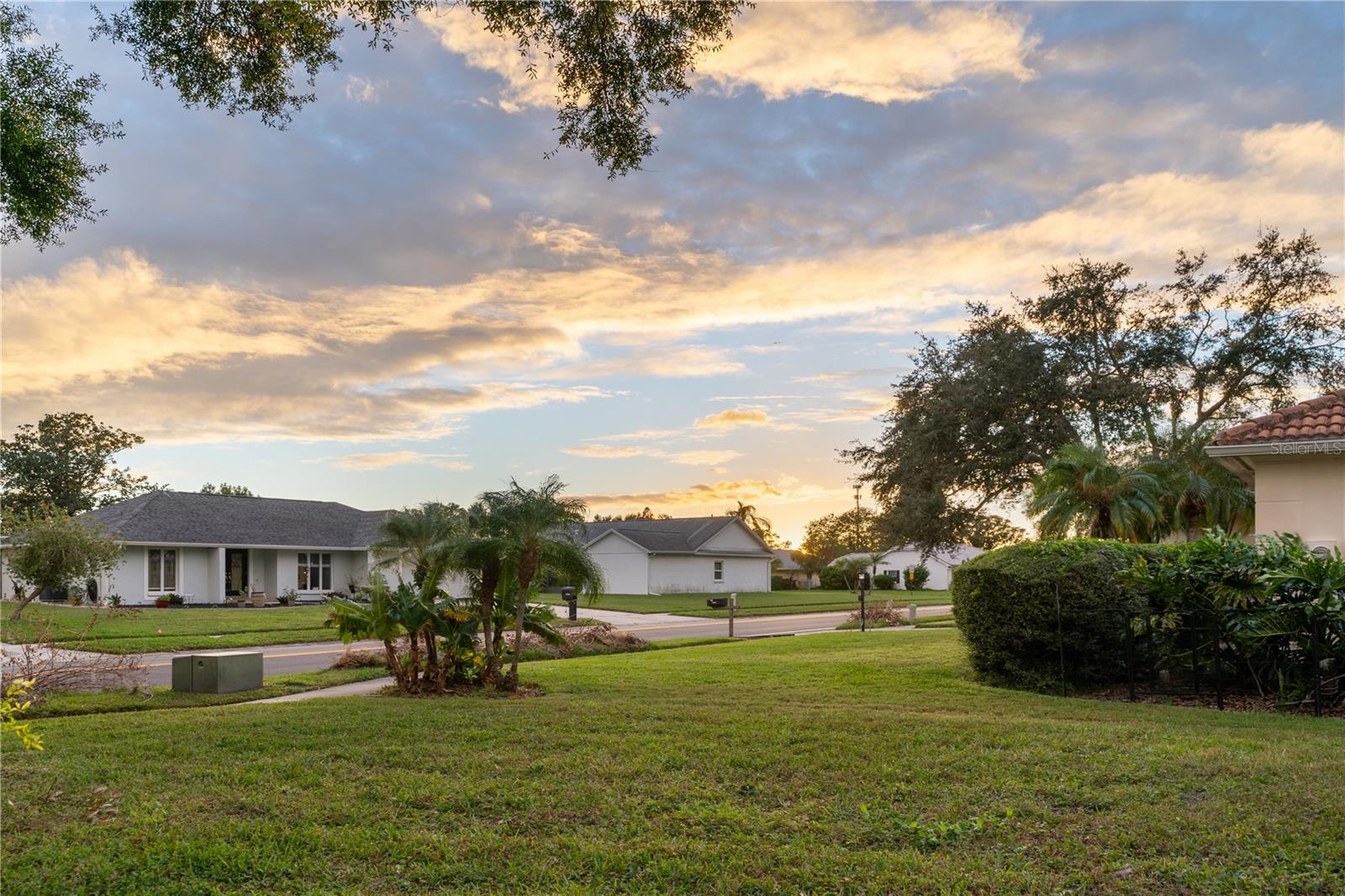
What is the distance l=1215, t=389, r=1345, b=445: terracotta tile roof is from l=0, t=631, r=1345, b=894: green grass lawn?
6347 millimetres

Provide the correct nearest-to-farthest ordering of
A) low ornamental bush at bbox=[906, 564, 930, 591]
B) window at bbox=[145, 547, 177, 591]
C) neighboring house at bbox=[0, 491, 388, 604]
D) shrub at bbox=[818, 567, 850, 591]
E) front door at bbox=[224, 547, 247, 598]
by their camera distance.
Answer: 1. neighboring house at bbox=[0, 491, 388, 604]
2. window at bbox=[145, 547, 177, 591]
3. front door at bbox=[224, 547, 247, 598]
4. shrub at bbox=[818, 567, 850, 591]
5. low ornamental bush at bbox=[906, 564, 930, 591]

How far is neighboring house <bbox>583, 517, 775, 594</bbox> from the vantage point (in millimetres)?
55062

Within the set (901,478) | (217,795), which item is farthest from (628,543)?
(217,795)

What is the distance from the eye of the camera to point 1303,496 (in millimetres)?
15117

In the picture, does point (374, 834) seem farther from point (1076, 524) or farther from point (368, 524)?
point (368, 524)

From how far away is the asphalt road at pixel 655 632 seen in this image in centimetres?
1839

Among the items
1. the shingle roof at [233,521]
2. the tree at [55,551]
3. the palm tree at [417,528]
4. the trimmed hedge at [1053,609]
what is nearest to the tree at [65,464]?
the shingle roof at [233,521]

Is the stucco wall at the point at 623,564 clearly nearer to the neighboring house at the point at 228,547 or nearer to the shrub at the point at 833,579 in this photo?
the neighboring house at the point at 228,547

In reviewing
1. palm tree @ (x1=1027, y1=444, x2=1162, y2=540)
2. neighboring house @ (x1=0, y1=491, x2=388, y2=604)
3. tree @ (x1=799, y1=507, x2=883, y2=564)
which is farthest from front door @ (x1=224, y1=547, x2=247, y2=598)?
tree @ (x1=799, y1=507, x2=883, y2=564)

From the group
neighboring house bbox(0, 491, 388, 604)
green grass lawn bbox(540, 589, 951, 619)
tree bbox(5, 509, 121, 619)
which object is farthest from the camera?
green grass lawn bbox(540, 589, 951, 619)

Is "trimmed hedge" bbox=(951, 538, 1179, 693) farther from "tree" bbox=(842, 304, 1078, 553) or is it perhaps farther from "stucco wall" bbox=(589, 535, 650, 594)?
"stucco wall" bbox=(589, 535, 650, 594)

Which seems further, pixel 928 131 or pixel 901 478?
pixel 901 478

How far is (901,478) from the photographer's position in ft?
112

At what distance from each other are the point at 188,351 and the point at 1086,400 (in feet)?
86.1
